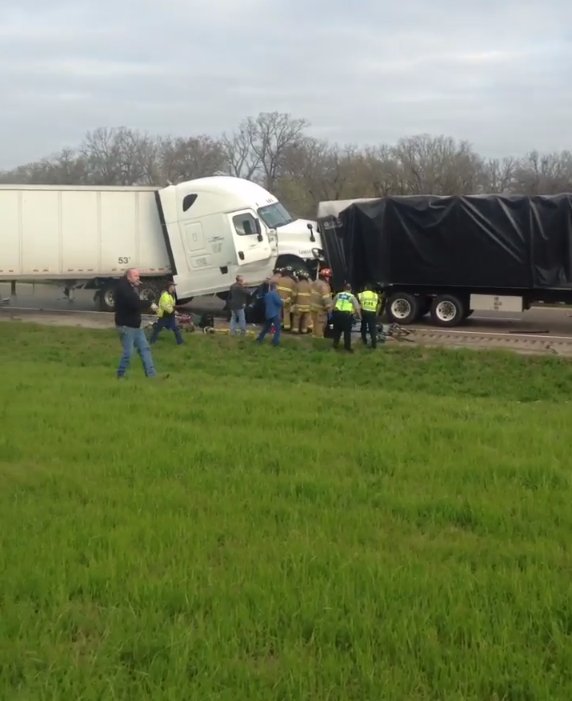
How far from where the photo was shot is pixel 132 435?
8.38m

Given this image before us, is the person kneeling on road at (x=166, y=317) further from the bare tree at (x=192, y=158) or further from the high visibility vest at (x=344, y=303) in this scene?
the bare tree at (x=192, y=158)

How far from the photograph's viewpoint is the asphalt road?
76.6ft

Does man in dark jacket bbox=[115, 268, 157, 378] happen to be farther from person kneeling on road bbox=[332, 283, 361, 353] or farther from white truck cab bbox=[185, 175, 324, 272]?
white truck cab bbox=[185, 175, 324, 272]

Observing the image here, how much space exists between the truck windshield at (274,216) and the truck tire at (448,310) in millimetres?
5119

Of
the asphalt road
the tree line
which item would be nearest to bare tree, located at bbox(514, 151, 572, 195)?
the tree line

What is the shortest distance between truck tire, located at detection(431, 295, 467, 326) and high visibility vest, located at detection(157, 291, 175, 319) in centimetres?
714

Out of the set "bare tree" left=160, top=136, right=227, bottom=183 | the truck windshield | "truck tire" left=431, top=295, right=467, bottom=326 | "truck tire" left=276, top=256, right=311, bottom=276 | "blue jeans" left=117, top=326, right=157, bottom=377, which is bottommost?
"blue jeans" left=117, top=326, right=157, bottom=377

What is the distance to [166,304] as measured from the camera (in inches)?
769

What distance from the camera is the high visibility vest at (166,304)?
19.4m

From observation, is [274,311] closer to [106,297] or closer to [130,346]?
[130,346]

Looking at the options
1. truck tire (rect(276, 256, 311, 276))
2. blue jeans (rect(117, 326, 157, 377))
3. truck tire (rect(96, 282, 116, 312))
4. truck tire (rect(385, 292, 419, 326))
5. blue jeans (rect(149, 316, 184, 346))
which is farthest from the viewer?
truck tire (rect(96, 282, 116, 312))

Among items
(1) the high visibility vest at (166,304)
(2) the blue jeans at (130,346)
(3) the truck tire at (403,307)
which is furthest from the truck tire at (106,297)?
(2) the blue jeans at (130,346)

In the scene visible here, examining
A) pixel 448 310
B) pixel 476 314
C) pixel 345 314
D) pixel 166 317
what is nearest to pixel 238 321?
pixel 166 317

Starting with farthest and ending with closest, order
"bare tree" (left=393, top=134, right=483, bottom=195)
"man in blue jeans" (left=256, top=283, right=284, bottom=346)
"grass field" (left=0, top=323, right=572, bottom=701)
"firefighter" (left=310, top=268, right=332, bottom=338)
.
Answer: "bare tree" (left=393, top=134, right=483, bottom=195) → "firefighter" (left=310, top=268, right=332, bottom=338) → "man in blue jeans" (left=256, top=283, right=284, bottom=346) → "grass field" (left=0, top=323, right=572, bottom=701)
